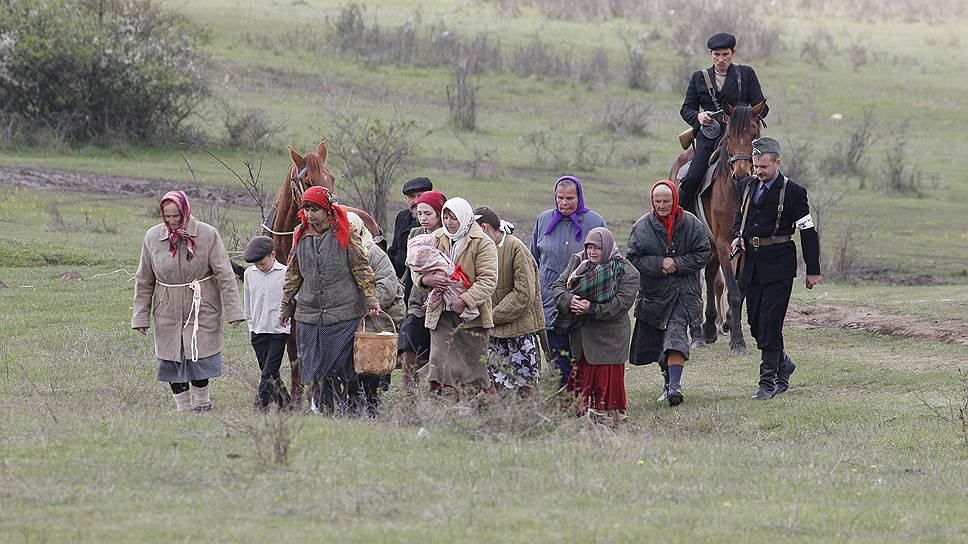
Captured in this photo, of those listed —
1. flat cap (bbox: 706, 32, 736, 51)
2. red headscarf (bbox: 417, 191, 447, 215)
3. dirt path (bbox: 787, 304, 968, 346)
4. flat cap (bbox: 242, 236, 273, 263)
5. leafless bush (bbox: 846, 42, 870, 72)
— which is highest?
leafless bush (bbox: 846, 42, 870, 72)

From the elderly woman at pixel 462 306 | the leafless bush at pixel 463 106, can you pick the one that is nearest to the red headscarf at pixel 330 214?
the elderly woman at pixel 462 306

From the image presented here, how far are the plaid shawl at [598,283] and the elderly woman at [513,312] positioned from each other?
25cm

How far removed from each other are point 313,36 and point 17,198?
19.9 m

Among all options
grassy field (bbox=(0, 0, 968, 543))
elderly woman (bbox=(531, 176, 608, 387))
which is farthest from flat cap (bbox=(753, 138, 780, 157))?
grassy field (bbox=(0, 0, 968, 543))

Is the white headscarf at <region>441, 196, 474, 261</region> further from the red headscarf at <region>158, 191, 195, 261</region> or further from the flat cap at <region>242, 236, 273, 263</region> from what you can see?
the red headscarf at <region>158, 191, 195, 261</region>

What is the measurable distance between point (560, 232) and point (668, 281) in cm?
89

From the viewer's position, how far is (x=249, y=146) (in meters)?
27.5

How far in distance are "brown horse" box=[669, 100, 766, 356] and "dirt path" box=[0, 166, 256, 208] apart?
34.6 feet

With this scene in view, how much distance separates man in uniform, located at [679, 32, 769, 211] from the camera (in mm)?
13398

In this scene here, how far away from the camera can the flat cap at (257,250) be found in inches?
374

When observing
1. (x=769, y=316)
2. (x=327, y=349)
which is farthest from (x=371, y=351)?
(x=769, y=316)

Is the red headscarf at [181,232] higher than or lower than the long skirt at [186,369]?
higher

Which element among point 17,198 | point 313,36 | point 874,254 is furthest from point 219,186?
point 313,36

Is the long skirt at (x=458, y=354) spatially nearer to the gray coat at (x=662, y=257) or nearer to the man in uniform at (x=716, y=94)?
the gray coat at (x=662, y=257)
